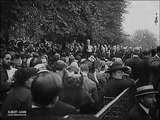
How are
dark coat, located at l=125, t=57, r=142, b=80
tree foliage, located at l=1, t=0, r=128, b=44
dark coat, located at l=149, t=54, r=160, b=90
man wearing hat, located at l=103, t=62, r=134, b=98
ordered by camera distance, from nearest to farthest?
man wearing hat, located at l=103, t=62, r=134, b=98 → dark coat, located at l=149, t=54, r=160, b=90 → dark coat, located at l=125, t=57, r=142, b=80 → tree foliage, located at l=1, t=0, r=128, b=44

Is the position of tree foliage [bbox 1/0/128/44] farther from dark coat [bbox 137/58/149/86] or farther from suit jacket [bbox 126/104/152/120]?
suit jacket [bbox 126/104/152/120]

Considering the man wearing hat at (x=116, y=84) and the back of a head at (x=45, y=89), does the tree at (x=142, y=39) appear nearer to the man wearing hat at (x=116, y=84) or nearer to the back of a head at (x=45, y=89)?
the man wearing hat at (x=116, y=84)

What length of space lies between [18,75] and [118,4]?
122 ft

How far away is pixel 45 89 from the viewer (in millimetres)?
3350

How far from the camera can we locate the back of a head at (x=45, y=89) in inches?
132

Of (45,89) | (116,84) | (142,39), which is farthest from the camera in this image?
(142,39)

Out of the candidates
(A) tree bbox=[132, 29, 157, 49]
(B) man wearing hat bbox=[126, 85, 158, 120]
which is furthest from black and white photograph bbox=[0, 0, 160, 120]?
(A) tree bbox=[132, 29, 157, 49]

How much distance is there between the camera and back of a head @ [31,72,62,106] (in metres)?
3.35

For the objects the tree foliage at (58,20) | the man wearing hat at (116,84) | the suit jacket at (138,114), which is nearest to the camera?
the suit jacket at (138,114)

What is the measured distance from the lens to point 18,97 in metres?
5.22

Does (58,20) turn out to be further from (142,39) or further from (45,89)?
(142,39)

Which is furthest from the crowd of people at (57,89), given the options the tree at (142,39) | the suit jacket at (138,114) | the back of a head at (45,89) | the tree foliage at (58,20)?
the tree at (142,39)

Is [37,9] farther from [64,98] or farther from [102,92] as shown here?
[64,98]

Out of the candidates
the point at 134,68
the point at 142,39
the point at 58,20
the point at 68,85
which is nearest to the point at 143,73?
the point at 134,68
